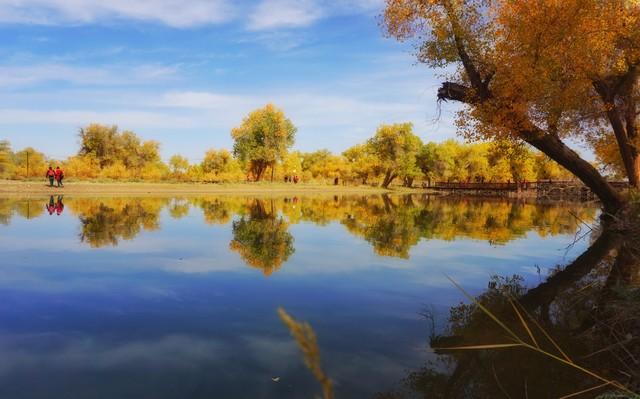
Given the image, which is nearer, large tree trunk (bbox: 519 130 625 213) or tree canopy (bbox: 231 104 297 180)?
large tree trunk (bbox: 519 130 625 213)

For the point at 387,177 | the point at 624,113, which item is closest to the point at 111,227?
the point at 624,113

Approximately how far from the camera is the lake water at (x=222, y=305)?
4016mm

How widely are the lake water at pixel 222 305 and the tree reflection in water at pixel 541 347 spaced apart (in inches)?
11.8

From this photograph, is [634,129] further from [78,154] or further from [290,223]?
[78,154]

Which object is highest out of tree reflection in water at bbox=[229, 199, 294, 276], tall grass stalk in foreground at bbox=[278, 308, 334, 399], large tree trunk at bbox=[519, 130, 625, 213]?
large tree trunk at bbox=[519, 130, 625, 213]

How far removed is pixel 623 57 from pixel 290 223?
13994 mm

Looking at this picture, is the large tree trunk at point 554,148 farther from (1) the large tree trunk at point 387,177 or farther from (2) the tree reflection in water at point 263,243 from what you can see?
(1) the large tree trunk at point 387,177

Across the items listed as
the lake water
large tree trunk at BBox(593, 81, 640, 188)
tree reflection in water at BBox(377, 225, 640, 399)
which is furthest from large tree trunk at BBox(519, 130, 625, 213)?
tree reflection in water at BBox(377, 225, 640, 399)

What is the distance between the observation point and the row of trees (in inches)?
2218

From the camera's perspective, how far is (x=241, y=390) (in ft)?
12.4

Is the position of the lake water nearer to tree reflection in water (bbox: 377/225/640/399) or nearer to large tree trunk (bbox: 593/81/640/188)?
tree reflection in water (bbox: 377/225/640/399)

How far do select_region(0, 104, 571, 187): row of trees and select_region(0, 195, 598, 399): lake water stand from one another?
45.1 meters

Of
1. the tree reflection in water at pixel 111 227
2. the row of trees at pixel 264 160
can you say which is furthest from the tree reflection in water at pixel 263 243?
the row of trees at pixel 264 160

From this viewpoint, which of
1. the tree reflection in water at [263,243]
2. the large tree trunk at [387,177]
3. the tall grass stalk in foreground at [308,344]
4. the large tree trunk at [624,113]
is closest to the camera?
the tall grass stalk in foreground at [308,344]
